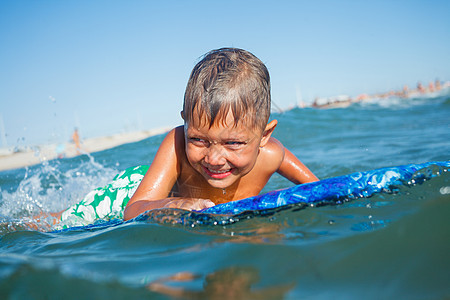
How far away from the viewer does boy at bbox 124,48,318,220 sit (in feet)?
7.33

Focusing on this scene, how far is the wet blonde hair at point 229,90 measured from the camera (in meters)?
2.22

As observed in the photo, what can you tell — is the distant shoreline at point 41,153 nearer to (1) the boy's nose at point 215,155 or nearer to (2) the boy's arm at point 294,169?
(2) the boy's arm at point 294,169

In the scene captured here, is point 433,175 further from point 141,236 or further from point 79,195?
point 79,195

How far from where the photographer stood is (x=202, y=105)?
2221 millimetres

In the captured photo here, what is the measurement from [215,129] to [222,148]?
0.50 feet

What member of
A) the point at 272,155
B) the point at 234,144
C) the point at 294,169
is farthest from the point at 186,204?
the point at 294,169

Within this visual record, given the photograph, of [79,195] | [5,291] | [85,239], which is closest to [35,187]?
[79,195]

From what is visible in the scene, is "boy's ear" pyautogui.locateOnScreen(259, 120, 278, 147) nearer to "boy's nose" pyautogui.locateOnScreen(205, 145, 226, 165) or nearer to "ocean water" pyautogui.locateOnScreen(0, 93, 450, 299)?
"boy's nose" pyautogui.locateOnScreen(205, 145, 226, 165)

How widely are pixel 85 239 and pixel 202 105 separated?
Result: 3.20 feet

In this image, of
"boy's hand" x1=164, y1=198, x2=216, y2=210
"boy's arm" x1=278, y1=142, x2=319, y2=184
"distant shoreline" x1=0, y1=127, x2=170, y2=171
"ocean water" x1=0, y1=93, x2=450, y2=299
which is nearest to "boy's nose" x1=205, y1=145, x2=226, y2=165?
"boy's hand" x1=164, y1=198, x2=216, y2=210

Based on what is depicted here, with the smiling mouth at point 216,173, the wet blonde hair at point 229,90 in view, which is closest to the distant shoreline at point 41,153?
the smiling mouth at point 216,173

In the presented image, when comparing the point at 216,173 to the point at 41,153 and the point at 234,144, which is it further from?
the point at 41,153

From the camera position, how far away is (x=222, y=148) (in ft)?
7.62

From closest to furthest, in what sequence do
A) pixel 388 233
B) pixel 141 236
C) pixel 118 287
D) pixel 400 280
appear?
pixel 400 280
pixel 118 287
pixel 388 233
pixel 141 236
